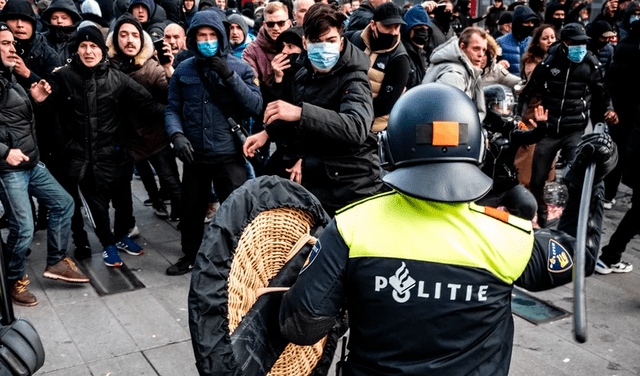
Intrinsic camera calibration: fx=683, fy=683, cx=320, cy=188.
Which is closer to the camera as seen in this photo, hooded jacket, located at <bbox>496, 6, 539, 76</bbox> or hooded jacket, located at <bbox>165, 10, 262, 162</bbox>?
hooded jacket, located at <bbox>165, 10, 262, 162</bbox>

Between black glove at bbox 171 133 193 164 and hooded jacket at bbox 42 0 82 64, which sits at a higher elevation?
hooded jacket at bbox 42 0 82 64

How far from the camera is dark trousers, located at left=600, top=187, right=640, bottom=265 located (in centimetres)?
557

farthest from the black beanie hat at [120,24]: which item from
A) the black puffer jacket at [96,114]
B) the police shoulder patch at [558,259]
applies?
the police shoulder patch at [558,259]

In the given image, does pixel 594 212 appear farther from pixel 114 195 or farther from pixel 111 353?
pixel 114 195

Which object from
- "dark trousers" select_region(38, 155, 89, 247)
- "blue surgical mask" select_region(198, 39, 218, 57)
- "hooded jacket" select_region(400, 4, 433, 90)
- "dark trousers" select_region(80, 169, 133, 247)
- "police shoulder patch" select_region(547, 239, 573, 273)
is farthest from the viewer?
"hooded jacket" select_region(400, 4, 433, 90)

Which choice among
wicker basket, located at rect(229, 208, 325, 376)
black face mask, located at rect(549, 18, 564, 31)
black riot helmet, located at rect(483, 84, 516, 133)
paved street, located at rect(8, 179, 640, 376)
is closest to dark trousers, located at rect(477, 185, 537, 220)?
black riot helmet, located at rect(483, 84, 516, 133)

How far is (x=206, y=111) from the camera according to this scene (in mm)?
5312

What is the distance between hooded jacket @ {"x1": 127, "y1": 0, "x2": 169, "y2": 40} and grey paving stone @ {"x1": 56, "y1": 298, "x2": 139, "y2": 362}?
12.8 ft

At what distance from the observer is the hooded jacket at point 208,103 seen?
5254 mm

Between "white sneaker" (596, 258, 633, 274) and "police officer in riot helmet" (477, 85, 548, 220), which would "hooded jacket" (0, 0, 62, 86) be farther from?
"white sneaker" (596, 258, 633, 274)

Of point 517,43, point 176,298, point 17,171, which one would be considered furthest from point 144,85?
point 517,43

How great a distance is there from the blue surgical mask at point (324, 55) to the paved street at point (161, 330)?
2011mm

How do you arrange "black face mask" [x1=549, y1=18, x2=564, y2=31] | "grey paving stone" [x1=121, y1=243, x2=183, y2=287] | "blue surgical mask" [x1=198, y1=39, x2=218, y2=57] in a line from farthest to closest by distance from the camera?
"black face mask" [x1=549, y1=18, x2=564, y2=31]
"grey paving stone" [x1=121, y1=243, x2=183, y2=287]
"blue surgical mask" [x1=198, y1=39, x2=218, y2=57]

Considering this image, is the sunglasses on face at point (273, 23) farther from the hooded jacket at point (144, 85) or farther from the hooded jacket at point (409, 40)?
the hooded jacket at point (409, 40)
